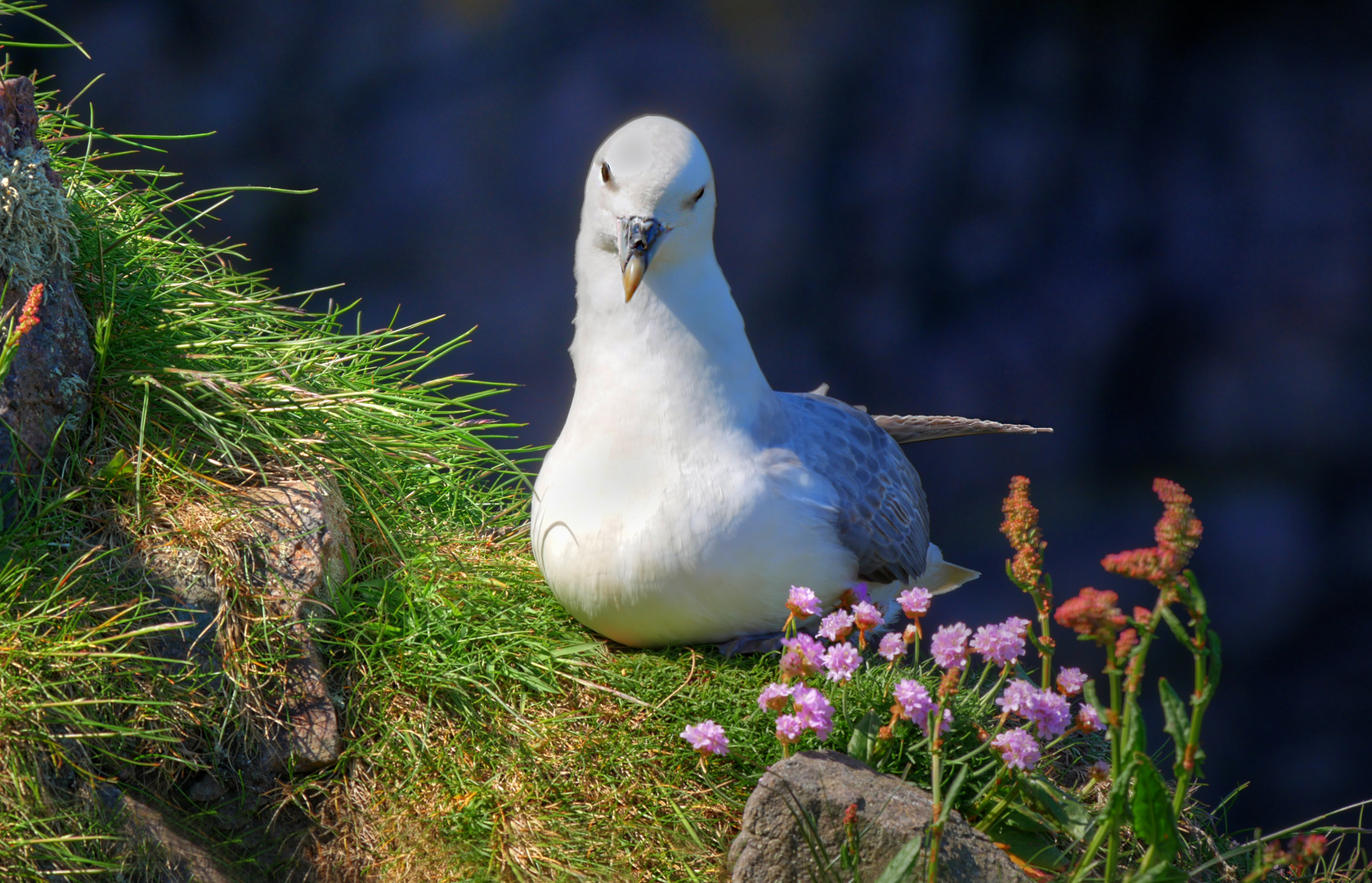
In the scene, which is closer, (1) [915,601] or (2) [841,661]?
(2) [841,661]

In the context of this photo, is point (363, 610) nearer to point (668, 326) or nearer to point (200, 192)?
point (668, 326)

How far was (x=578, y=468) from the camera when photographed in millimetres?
2469

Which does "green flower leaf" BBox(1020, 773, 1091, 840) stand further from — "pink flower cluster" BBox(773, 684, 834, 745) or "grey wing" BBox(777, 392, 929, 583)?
"grey wing" BBox(777, 392, 929, 583)

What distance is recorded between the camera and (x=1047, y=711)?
1988 mm

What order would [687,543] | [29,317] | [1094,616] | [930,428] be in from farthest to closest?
[930,428]
[687,543]
[29,317]
[1094,616]

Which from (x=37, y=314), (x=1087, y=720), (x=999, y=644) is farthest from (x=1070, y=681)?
(x=37, y=314)

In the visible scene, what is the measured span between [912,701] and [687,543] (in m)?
0.58

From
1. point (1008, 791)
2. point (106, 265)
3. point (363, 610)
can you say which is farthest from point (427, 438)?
point (1008, 791)

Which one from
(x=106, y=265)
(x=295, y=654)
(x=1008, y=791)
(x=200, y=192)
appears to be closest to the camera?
(x=1008, y=791)

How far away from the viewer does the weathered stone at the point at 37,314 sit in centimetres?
224

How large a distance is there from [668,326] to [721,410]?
8.4 inches

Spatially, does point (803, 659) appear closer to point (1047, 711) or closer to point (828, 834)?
point (828, 834)

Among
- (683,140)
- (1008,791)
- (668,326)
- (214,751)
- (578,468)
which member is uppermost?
(683,140)

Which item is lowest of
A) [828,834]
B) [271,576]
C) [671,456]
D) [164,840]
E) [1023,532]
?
[164,840]
